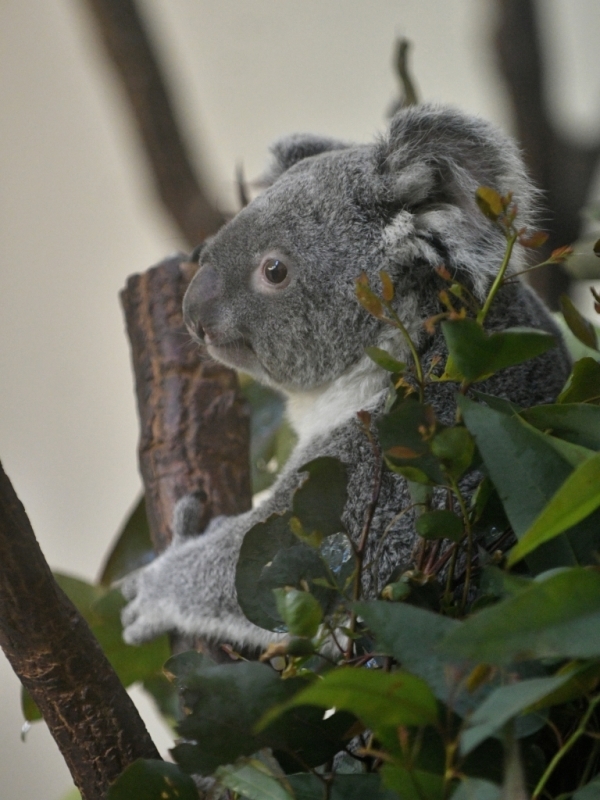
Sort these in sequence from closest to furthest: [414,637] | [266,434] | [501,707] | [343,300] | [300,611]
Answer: [501,707], [414,637], [300,611], [343,300], [266,434]

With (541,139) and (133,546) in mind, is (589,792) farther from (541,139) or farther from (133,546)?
(541,139)

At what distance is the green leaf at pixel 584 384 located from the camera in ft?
3.66

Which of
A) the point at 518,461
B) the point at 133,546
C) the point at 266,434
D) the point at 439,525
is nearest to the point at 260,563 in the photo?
the point at 439,525

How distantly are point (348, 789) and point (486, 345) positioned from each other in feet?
1.64

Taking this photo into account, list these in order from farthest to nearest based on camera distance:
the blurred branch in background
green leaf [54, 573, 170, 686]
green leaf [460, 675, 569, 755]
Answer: the blurred branch in background < green leaf [54, 573, 170, 686] < green leaf [460, 675, 569, 755]

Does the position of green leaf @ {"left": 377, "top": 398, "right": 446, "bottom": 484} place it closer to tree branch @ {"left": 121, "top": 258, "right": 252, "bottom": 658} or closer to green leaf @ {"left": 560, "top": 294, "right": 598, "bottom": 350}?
green leaf @ {"left": 560, "top": 294, "right": 598, "bottom": 350}

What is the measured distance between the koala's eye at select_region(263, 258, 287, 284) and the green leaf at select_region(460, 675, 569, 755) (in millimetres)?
1234

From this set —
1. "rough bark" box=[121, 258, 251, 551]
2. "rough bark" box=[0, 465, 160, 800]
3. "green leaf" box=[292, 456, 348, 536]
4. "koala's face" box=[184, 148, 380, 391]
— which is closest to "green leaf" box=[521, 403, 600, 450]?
"green leaf" box=[292, 456, 348, 536]

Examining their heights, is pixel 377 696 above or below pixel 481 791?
above

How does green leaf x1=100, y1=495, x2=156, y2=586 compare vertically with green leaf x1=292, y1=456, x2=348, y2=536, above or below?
below

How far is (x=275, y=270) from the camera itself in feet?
6.00

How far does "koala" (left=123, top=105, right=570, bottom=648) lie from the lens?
5.46 feet

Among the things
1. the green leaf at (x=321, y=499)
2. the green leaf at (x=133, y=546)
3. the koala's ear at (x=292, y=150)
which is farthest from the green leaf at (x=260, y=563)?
the koala's ear at (x=292, y=150)

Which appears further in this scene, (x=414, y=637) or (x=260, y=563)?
(x=260, y=563)
